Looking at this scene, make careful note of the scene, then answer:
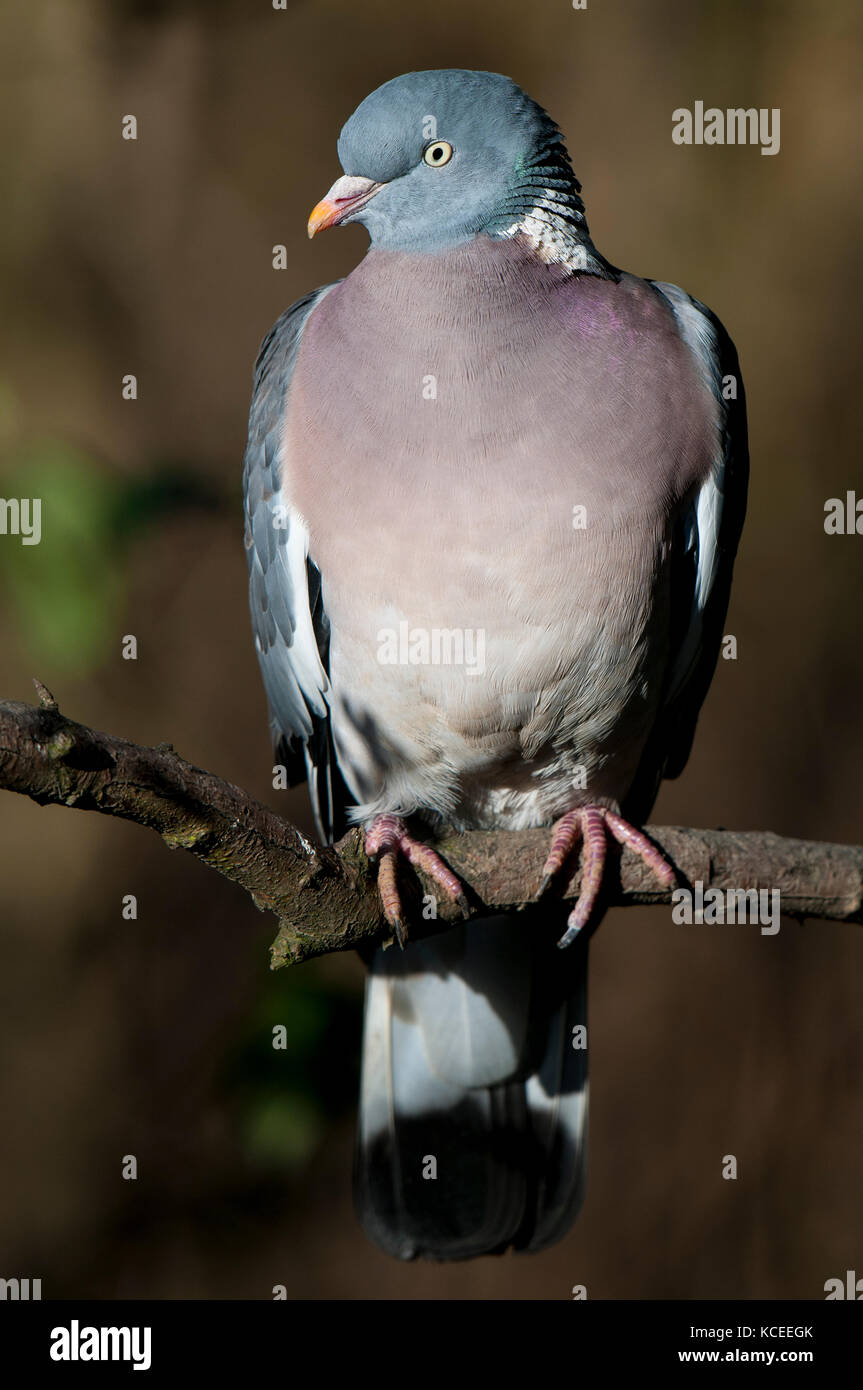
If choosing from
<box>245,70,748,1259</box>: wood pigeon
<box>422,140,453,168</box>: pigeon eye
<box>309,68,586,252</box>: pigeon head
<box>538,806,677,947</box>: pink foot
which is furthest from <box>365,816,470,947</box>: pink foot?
<box>422,140,453,168</box>: pigeon eye

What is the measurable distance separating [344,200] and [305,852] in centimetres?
122

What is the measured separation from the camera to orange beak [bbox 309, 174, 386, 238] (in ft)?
7.45

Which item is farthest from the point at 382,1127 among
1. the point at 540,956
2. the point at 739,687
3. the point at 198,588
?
the point at 739,687

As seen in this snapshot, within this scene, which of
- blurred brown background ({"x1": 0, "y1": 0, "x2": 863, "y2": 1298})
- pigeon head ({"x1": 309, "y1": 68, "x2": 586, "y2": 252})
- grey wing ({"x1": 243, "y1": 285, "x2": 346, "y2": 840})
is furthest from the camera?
blurred brown background ({"x1": 0, "y1": 0, "x2": 863, "y2": 1298})

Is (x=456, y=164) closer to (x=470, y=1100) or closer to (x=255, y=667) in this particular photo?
Result: (x=470, y=1100)

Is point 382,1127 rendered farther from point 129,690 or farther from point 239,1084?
point 129,690

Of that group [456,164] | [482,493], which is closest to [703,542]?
[482,493]

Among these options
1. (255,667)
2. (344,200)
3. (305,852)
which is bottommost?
(305,852)

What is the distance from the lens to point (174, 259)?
13.3 ft

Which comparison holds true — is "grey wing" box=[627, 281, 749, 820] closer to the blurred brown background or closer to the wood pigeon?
the wood pigeon

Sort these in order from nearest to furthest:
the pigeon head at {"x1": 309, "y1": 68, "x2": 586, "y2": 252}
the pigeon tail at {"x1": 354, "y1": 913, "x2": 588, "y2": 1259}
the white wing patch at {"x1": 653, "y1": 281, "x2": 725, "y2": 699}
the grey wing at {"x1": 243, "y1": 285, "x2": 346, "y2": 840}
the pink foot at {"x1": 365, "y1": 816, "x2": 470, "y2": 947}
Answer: the pink foot at {"x1": 365, "y1": 816, "x2": 470, "y2": 947}
the pigeon head at {"x1": 309, "y1": 68, "x2": 586, "y2": 252}
the white wing patch at {"x1": 653, "y1": 281, "x2": 725, "y2": 699}
the grey wing at {"x1": 243, "y1": 285, "x2": 346, "y2": 840}
the pigeon tail at {"x1": 354, "y1": 913, "x2": 588, "y2": 1259}

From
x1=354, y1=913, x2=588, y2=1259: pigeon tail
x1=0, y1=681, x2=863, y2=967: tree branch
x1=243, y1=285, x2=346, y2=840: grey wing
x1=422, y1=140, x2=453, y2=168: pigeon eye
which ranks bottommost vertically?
x1=354, y1=913, x2=588, y2=1259: pigeon tail

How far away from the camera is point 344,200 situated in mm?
2283

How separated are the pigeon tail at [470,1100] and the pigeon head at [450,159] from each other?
1.46 metres
